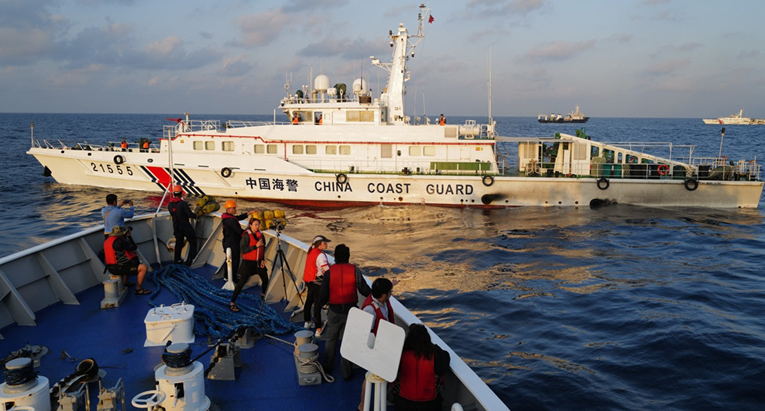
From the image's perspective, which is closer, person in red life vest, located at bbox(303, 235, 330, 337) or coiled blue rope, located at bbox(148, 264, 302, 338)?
person in red life vest, located at bbox(303, 235, 330, 337)

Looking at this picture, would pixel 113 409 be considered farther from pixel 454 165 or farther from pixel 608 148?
pixel 608 148

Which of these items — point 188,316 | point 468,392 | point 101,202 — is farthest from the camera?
point 101,202

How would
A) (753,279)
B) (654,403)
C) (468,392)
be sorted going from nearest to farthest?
(468,392), (654,403), (753,279)

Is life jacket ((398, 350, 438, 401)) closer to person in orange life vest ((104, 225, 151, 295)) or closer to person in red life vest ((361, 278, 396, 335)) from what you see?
person in red life vest ((361, 278, 396, 335))

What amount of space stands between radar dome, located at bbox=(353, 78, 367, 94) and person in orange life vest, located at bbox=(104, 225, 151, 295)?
1751 cm

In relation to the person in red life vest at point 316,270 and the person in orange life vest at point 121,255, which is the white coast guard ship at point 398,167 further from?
the person in red life vest at point 316,270

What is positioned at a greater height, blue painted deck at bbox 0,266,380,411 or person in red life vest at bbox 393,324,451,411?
person in red life vest at bbox 393,324,451,411

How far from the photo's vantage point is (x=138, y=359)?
5.88m

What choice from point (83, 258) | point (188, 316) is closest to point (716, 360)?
point (188, 316)

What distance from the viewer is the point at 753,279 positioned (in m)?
13.6

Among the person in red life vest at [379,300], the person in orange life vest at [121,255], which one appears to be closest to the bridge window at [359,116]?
the person in orange life vest at [121,255]

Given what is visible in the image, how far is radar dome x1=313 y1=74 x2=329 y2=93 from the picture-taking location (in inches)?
953

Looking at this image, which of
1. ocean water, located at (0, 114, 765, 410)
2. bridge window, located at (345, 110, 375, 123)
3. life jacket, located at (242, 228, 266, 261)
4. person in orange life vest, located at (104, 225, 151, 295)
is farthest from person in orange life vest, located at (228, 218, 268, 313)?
bridge window, located at (345, 110, 375, 123)

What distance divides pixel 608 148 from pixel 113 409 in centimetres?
2277
